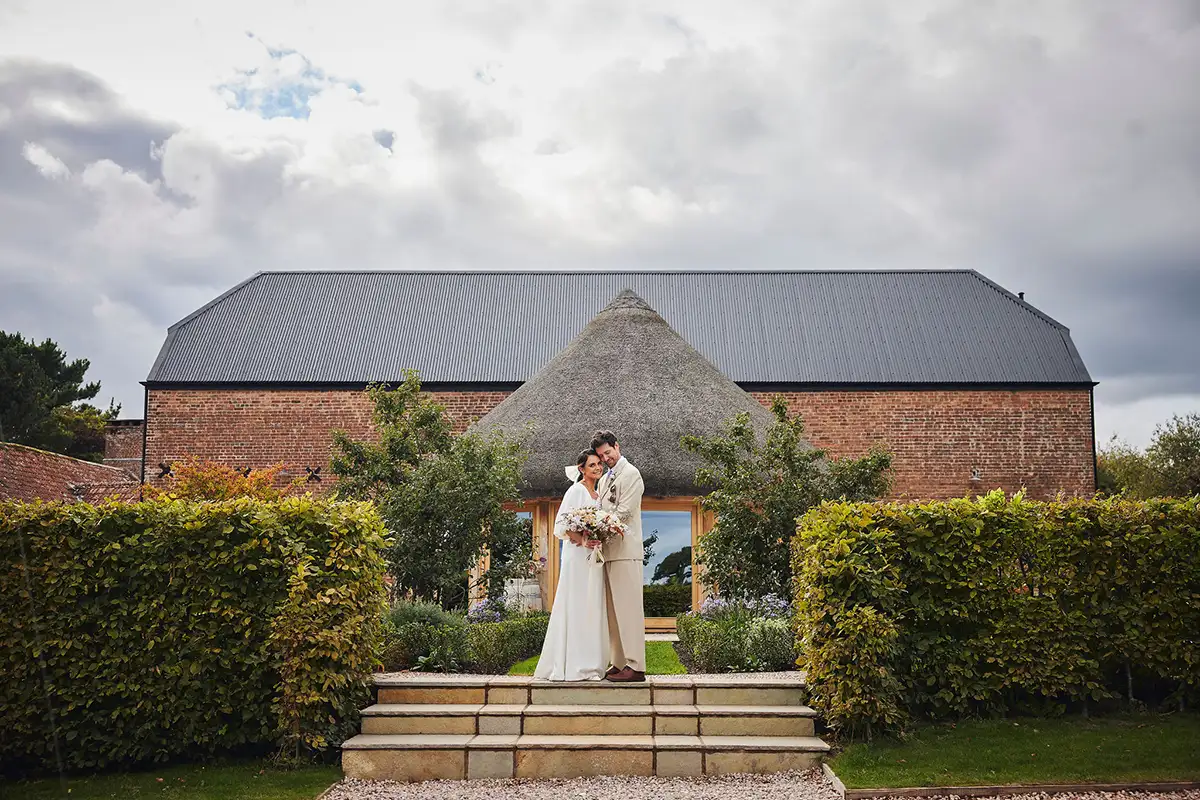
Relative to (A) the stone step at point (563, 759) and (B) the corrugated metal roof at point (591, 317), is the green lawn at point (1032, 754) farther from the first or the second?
(B) the corrugated metal roof at point (591, 317)

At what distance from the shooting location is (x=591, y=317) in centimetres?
2839

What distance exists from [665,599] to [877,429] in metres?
10.6

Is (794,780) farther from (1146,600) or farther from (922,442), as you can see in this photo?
(922,442)

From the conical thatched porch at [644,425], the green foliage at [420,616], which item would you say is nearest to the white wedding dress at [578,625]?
the green foliage at [420,616]

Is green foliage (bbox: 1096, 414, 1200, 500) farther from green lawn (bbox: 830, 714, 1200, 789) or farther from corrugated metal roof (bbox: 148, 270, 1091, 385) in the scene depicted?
green lawn (bbox: 830, 714, 1200, 789)

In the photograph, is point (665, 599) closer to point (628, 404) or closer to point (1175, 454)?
point (628, 404)

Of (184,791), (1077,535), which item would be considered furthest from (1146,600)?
(184,791)

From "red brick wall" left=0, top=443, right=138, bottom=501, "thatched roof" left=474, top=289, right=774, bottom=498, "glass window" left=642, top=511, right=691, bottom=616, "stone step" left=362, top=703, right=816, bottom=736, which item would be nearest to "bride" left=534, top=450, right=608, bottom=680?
"stone step" left=362, top=703, right=816, bottom=736

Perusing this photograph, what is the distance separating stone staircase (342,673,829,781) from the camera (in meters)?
8.09

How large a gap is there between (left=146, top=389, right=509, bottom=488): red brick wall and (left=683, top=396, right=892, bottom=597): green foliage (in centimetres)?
1258

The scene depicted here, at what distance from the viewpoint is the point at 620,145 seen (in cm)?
2144

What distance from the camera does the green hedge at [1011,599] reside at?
859 cm

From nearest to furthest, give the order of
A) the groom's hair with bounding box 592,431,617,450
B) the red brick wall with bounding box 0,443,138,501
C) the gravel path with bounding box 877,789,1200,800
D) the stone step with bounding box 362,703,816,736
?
the gravel path with bounding box 877,789,1200,800
the stone step with bounding box 362,703,816,736
the groom's hair with bounding box 592,431,617,450
the red brick wall with bounding box 0,443,138,501

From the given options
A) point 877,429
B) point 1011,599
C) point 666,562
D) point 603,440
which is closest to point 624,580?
point 603,440
